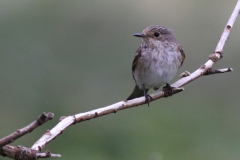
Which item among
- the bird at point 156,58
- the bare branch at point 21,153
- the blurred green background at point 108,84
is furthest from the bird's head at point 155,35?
the bare branch at point 21,153

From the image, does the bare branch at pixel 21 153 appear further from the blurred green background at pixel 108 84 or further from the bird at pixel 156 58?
the blurred green background at pixel 108 84

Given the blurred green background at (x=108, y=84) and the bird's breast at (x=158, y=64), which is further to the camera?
the blurred green background at (x=108, y=84)

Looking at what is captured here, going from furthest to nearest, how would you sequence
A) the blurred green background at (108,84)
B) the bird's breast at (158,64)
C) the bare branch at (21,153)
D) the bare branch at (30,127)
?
the blurred green background at (108,84), the bird's breast at (158,64), the bare branch at (21,153), the bare branch at (30,127)

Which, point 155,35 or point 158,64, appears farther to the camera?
point 155,35

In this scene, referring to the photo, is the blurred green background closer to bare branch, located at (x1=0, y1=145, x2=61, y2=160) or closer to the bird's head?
the bird's head

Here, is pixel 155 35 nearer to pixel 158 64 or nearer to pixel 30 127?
pixel 158 64

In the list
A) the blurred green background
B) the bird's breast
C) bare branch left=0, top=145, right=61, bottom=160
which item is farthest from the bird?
bare branch left=0, top=145, right=61, bottom=160

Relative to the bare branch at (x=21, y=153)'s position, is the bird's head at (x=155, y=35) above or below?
above

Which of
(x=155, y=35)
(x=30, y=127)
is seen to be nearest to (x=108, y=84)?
(x=155, y=35)
